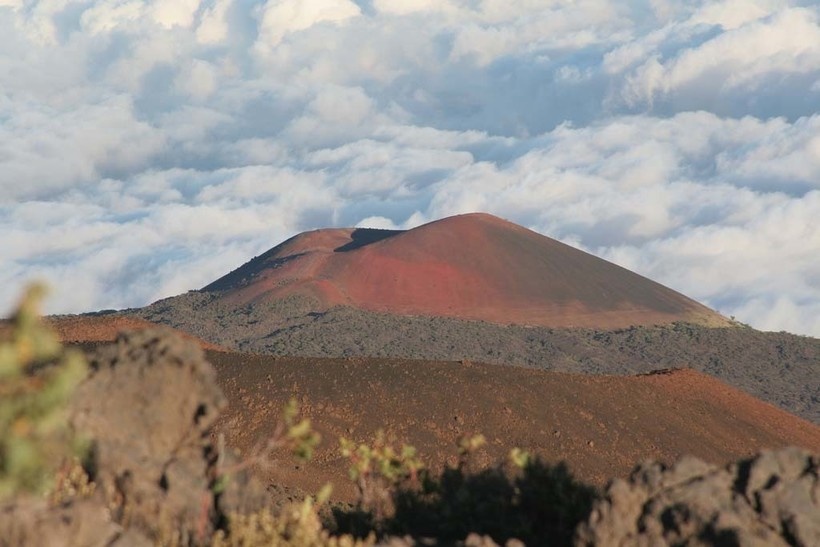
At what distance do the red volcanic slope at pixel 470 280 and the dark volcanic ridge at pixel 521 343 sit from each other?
3.67 metres

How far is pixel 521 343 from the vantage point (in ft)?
282

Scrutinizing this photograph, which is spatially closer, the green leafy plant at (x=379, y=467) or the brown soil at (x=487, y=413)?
the green leafy plant at (x=379, y=467)

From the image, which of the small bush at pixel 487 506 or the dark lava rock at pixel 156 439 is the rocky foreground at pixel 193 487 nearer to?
the dark lava rock at pixel 156 439

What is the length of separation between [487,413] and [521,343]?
50.1 m

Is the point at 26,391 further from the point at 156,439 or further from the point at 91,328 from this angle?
the point at 91,328

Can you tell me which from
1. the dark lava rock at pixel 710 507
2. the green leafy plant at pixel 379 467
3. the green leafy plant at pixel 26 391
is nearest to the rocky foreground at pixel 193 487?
the dark lava rock at pixel 710 507

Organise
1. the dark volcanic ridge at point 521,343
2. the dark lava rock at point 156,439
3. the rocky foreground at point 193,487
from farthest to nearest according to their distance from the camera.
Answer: the dark volcanic ridge at point 521,343 → the dark lava rock at point 156,439 → the rocky foreground at point 193,487

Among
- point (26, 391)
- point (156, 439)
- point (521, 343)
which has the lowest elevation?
point (156, 439)

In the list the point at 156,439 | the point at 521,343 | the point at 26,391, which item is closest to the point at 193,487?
the point at 156,439

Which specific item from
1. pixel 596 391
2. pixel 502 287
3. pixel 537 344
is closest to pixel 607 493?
pixel 596 391

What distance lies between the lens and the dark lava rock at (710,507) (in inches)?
452

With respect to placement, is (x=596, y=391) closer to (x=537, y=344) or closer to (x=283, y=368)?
(x=283, y=368)

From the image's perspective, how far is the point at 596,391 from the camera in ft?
138

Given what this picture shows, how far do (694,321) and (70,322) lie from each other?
68686mm
